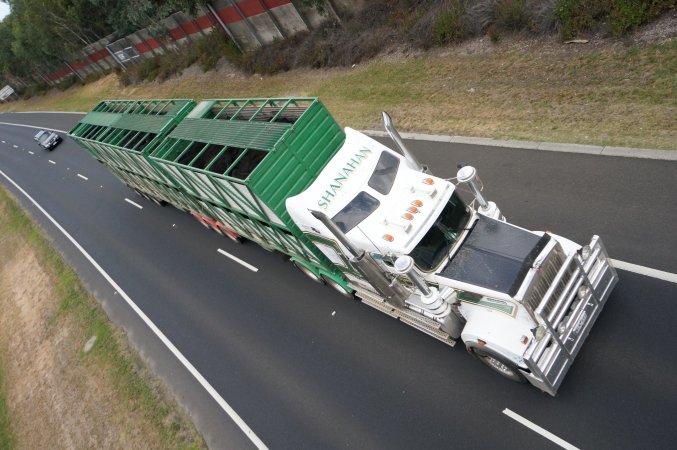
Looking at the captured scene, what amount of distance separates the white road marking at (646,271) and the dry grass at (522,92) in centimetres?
367

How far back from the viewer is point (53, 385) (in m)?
13.8

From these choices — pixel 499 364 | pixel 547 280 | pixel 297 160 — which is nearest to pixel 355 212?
pixel 297 160

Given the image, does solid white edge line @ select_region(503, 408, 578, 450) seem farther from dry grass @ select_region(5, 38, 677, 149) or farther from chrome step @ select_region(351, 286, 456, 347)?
dry grass @ select_region(5, 38, 677, 149)

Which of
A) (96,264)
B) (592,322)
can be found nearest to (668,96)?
(592,322)

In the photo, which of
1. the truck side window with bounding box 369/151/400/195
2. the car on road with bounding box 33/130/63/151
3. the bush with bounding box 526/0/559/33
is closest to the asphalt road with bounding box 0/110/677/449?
the truck side window with bounding box 369/151/400/195

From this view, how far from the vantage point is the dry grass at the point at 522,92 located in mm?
11781

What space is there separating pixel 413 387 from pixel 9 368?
1529 centimetres

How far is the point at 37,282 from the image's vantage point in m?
19.2

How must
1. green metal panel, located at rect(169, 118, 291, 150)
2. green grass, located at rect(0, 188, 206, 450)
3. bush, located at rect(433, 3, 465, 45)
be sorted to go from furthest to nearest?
bush, located at rect(433, 3, 465, 45) → green grass, located at rect(0, 188, 206, 450) → green metal panel, located at rect(169, 118, 291, 150)

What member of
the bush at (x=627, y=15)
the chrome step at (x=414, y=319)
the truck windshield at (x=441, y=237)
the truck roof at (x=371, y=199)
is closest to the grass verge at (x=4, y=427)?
the truck roof at (x=371, y=199)

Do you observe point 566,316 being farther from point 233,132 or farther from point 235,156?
point 235,156

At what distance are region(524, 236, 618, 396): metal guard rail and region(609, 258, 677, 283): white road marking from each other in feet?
3.85

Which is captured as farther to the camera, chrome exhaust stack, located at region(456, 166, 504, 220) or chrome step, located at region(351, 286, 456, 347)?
chrome step, located at region(351, 286, 456, 347)

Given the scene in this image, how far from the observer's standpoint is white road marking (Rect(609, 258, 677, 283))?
8367 mm
